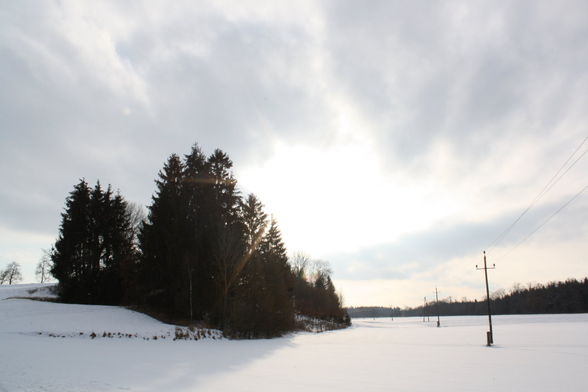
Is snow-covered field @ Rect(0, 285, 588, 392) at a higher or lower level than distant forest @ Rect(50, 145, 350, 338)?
lower

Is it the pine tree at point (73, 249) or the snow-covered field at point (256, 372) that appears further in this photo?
the pine tree at point (73, 249)

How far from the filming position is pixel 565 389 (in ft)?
37.1

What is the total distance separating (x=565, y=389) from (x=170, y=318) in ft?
96.7

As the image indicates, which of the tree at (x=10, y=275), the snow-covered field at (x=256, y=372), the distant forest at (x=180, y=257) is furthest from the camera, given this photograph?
the tree at (x=10, y=275)

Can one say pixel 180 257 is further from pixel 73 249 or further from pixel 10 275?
pixel 10 275

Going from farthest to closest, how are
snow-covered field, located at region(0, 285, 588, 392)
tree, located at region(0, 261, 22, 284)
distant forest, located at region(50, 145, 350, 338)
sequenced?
tree, located at region(0, 261, 22, 284) → distant forest, located at region(50, 145, 350, 338) → snow-covered field, located at region(0, 285, 588, 392)

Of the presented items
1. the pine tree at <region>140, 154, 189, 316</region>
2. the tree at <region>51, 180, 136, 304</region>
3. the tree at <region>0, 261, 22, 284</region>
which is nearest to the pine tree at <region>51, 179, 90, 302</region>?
the tree at <region>51, 180, 136, 304</region>

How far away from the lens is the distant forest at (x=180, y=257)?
33938 millimetres

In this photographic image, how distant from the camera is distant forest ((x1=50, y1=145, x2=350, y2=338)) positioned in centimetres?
3394

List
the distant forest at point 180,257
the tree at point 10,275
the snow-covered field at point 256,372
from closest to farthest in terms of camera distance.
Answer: the snow-covered field at point 256,372, the distant forest at point 180,257, the tree at point 10,275

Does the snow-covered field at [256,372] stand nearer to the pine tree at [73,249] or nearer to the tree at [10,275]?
the pine tree at [73,249]

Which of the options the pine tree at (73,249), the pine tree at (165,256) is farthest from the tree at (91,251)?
the pine tree at (165,256)

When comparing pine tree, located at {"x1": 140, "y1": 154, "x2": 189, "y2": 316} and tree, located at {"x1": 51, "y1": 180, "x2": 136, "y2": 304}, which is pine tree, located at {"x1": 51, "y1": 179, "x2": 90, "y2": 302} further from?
pine tree, located at {"x1": 140, "y1": 154, "x2": 189, "y2": 316}

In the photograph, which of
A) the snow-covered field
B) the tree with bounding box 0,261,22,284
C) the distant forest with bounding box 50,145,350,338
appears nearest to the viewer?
the snow-covered field
